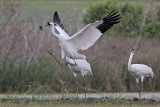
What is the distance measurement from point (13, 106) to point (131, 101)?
9.37 feet

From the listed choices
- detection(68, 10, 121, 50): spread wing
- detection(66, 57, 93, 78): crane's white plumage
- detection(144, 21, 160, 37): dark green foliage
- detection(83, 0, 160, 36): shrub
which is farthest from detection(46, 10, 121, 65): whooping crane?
detection(144, 21, 160, 37): dark green foliage

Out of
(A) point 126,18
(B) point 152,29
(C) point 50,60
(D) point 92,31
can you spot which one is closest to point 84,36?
(D) point 92,31

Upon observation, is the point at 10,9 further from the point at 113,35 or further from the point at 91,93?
the point at 113,35

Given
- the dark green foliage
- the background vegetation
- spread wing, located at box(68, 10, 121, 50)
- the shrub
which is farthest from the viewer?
the dark green foliage

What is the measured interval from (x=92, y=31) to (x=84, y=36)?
31cm

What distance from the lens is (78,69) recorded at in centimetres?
1512

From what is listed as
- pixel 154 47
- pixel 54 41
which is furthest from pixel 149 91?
pixel 54 41

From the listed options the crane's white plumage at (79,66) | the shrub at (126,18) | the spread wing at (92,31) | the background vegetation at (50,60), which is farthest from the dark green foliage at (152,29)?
the spread wing at (92,31)

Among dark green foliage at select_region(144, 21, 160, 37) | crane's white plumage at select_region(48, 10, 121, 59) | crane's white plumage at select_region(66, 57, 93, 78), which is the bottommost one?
crane's white plumage at select_region(66, 57, 93, 78)

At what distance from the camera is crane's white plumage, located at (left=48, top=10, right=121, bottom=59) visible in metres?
13.4

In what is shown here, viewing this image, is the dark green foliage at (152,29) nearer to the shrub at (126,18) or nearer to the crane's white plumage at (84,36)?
the shrub at (126,18)

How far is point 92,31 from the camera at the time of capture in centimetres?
1367

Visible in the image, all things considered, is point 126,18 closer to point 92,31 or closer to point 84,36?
point 84,36

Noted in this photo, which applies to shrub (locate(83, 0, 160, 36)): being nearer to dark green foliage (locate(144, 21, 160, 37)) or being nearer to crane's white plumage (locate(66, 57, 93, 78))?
dark green foliage (locate(144, 21, 160, 37))
